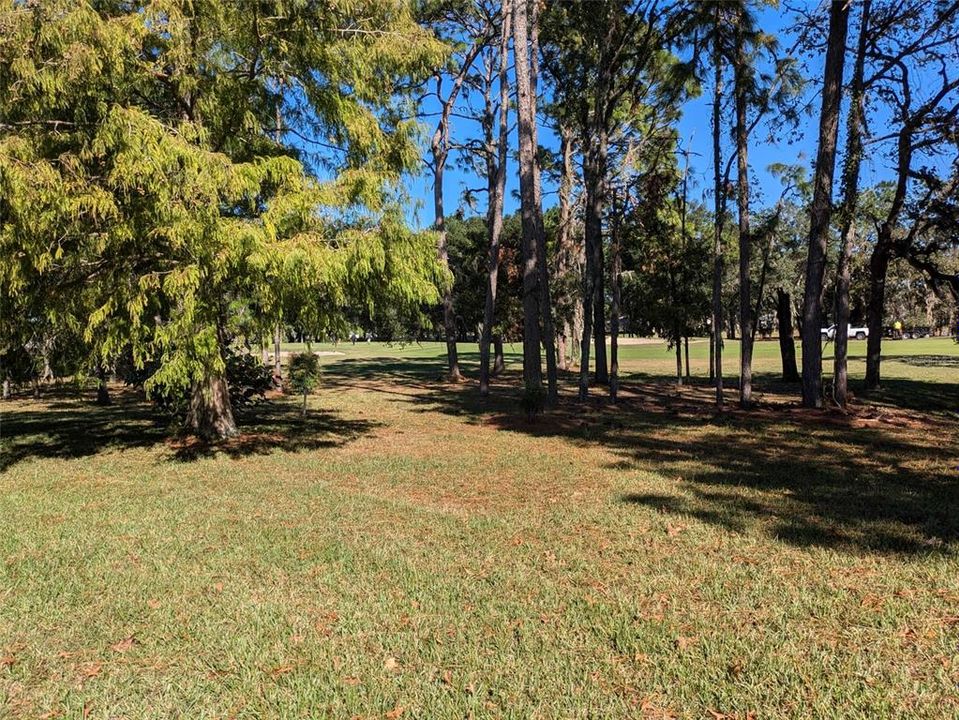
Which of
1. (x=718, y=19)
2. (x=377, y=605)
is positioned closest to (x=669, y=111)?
(x=718, y=19)

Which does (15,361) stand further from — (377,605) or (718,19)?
(718,19)

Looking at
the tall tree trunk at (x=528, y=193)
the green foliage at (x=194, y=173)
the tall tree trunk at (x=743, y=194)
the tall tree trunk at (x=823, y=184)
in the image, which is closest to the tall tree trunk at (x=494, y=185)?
the tall tree trunk at (x=528, y=193)

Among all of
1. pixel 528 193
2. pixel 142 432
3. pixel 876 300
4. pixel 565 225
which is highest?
pixel 565 225

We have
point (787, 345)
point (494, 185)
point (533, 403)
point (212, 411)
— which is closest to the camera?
point (212, 411)

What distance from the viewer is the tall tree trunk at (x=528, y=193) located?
43.5 ft

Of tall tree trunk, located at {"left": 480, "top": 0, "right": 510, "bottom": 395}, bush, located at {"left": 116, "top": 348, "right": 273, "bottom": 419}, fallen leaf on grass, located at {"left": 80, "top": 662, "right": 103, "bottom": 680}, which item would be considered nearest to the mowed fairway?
fallen leaf on grass, located at {"left": 80, "top": 662, "right": 103, "bottom": 680}

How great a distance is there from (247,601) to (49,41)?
6272mm

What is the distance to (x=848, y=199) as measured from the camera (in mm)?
12344

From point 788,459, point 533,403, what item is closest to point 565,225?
point 533,403

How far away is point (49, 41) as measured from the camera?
6.61m

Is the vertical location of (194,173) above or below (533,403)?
above

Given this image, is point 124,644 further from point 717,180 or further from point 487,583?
point 717,180

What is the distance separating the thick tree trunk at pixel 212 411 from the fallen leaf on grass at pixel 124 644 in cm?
746

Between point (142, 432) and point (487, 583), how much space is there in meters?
10.2
